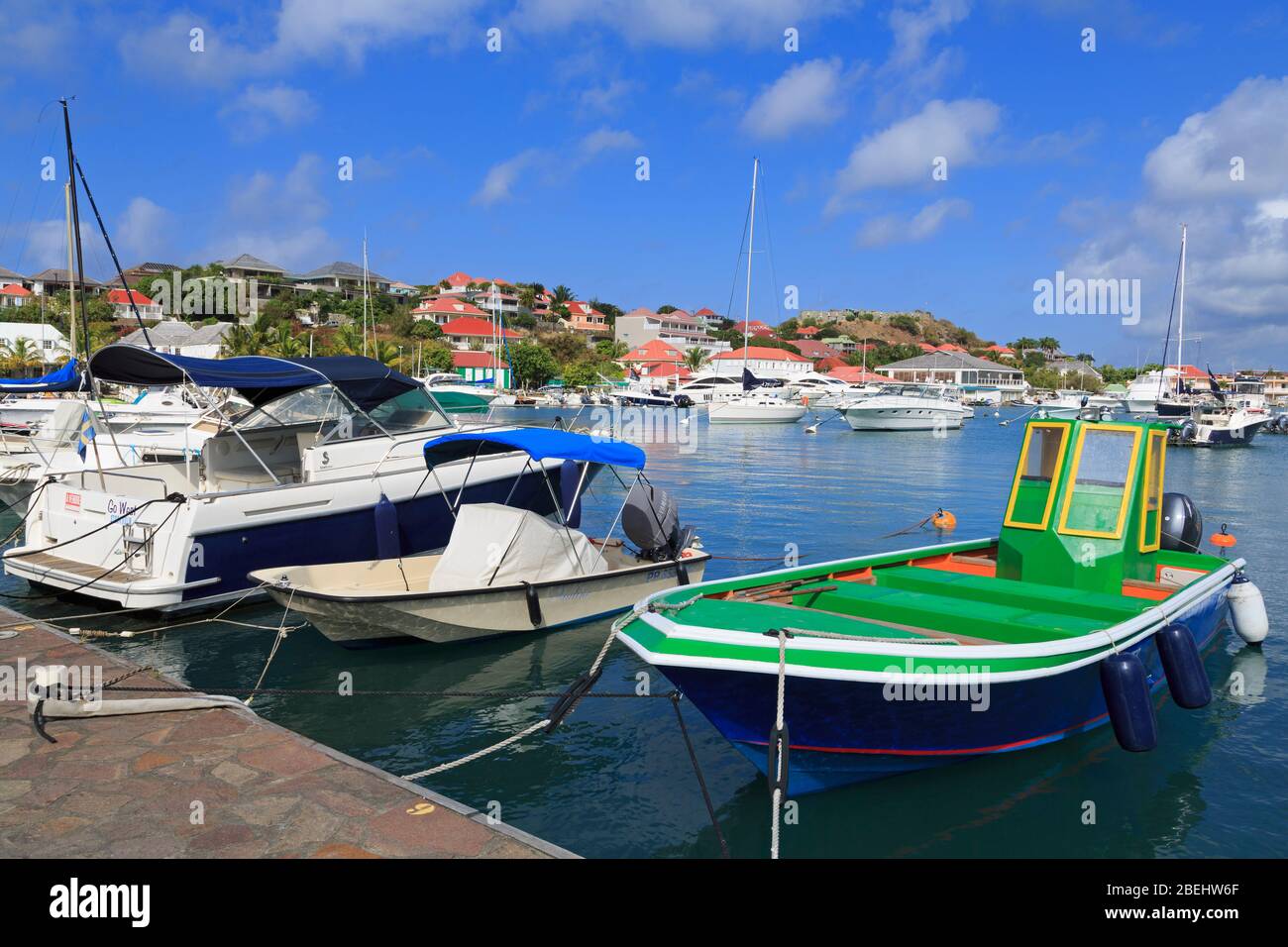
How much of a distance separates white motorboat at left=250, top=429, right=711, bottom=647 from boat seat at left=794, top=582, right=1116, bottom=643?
11.4 ft

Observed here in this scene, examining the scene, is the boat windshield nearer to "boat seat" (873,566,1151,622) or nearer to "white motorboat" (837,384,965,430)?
"boat seat" (873,566,1151,622)

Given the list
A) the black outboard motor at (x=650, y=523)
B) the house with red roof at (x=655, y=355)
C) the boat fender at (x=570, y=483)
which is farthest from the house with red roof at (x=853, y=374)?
the black outboard motor at (x=650, y=523)

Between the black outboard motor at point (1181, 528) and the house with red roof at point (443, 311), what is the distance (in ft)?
346

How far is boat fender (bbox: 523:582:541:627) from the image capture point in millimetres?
11320

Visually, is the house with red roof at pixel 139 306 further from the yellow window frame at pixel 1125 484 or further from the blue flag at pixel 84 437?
the yellow window frame at pixel 1125 484

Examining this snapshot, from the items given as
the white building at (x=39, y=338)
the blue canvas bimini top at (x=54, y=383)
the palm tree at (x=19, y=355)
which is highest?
the white building at (x=39, y=338)

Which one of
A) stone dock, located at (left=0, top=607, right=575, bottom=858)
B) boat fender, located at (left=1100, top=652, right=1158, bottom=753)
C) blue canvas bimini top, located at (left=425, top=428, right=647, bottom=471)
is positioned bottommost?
stone dock, located at (left=0, top=607, right=575, bottom=858)

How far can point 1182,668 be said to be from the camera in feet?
26.3

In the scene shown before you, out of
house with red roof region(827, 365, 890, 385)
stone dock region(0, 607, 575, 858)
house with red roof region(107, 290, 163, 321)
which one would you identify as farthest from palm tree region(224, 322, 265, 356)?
house with red roof region(827, 365, 890, 385)

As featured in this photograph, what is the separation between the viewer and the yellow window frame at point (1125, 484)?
30.9 feet

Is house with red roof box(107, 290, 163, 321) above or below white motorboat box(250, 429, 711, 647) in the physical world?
above
